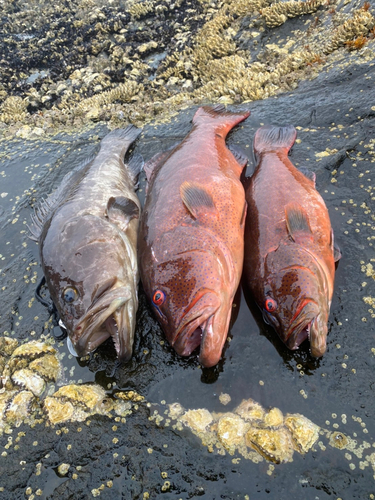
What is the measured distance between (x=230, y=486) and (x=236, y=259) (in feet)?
6.19

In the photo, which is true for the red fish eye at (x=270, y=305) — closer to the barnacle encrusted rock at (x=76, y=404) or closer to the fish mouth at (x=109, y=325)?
the fish mouth at (x=109, y=325)

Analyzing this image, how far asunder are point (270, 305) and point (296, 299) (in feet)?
0.78

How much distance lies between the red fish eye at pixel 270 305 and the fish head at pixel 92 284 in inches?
51.5

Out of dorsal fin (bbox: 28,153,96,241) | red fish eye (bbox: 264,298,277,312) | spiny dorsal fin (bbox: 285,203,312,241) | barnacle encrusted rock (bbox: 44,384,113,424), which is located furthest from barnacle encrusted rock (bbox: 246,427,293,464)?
dorsal fin (bbox: 28,153,96,241)

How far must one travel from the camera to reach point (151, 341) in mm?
3328

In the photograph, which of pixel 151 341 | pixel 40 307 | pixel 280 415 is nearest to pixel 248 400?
pixel 280 415

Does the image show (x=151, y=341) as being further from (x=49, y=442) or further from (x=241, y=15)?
(x=241, y=15)

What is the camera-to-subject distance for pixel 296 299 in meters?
2.86

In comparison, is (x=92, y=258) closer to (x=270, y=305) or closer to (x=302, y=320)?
(x=270, y=305)

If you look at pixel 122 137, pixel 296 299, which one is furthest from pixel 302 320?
pixel 122 137

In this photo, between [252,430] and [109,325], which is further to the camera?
[109,325]

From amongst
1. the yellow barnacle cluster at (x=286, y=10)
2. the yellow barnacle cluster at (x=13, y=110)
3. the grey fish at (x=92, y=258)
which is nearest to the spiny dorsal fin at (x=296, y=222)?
the grey fish at (x=92, y=258)

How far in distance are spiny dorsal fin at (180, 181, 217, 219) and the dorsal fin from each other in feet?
5.83

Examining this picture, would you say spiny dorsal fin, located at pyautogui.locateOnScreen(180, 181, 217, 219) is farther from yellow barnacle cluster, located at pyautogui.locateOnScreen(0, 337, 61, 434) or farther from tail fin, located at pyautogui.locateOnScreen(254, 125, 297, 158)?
yellow barnacle cluster, located at pyautogui.locateOnScreen(0, 337, 61, 434)
